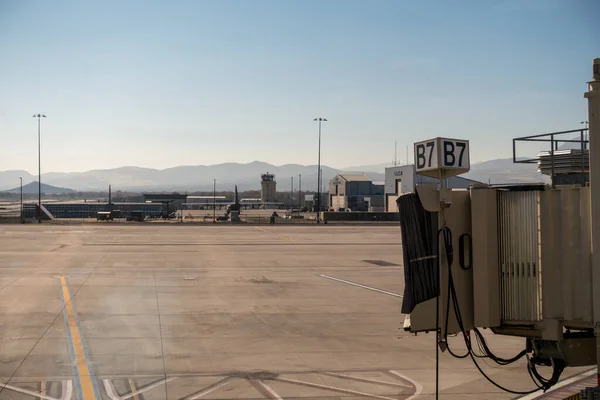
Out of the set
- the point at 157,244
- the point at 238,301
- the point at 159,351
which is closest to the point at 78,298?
the point at 238,301

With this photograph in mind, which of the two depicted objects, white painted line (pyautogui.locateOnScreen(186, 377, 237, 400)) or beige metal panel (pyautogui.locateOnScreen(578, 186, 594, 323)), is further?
white painted line (pyautogui.locateOnScreen(186, 377, 237, 400))

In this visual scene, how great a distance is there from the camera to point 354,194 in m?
139

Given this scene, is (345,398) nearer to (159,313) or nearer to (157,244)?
(159,313)

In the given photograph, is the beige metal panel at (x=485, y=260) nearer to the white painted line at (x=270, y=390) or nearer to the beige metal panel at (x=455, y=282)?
the beige metal panel at (x=455, y=282)

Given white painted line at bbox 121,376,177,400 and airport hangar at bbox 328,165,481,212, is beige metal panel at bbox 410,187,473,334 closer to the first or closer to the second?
white painted line at bbox 121,376,177,400

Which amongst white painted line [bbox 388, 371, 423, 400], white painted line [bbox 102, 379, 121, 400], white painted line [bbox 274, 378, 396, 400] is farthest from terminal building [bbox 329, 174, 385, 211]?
white painted line [bbox 102, 379, 121, 400]

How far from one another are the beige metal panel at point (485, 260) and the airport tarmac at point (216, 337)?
16.9 feet

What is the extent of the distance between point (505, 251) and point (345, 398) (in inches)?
220

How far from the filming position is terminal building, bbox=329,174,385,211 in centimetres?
12961

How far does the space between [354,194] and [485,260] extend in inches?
5200

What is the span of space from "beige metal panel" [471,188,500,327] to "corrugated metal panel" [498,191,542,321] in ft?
0.30

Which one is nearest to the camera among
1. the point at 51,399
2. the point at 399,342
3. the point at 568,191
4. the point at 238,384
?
the point at 568,191

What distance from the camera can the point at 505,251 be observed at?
286 inches

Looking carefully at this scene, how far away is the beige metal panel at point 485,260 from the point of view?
283 inches
